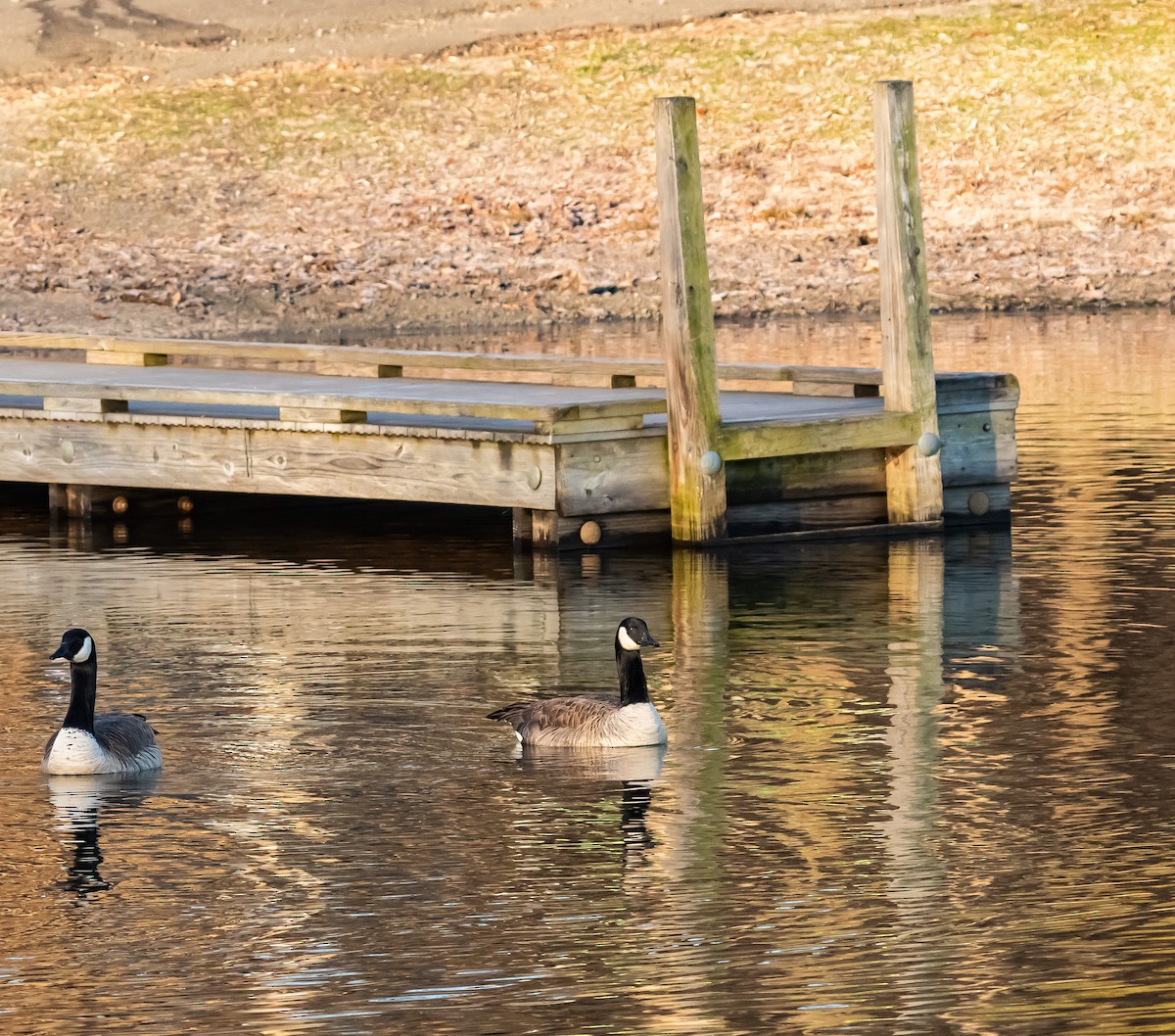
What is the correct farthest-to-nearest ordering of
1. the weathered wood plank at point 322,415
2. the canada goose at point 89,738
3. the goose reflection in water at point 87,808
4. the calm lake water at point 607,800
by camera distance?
the weathered wood plank at point 322,415
the canada goose at point 89,738
the goose reflection in water at point 87,808
the calm lake water at point 607,800

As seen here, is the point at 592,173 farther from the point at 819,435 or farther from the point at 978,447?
the point at 819,435

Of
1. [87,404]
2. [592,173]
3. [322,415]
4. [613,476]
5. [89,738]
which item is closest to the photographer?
[89,738]

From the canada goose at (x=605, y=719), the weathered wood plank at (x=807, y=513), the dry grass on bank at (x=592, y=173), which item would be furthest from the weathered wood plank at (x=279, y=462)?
the dry grass on bank at (x=592, y=173)

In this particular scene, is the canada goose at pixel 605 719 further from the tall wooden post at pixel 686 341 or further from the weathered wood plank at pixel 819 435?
the weathered wood plank at pixel 819 435

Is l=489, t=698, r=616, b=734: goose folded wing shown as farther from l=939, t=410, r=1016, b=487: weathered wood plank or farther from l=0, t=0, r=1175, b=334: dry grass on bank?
l=0, t=0, r=1175, b=334: dry grass on bank

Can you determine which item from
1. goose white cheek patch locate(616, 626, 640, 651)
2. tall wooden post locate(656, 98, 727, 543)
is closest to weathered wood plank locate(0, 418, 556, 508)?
tall wooden post locate(656, 98, 727, 543)

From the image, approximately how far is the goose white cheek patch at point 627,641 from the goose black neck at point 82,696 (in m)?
2.27

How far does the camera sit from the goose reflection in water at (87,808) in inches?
396

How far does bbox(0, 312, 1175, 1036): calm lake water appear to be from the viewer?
341 inches

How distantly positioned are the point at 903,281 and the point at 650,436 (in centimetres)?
203

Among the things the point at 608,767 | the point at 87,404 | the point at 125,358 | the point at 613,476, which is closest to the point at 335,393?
the point at 87,404

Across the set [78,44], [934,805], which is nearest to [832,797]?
[934,805]

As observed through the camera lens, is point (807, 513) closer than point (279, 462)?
Yes

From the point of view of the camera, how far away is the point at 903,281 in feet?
60.5
